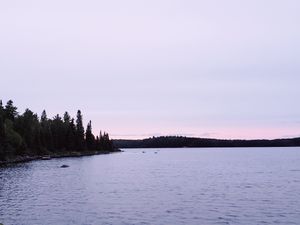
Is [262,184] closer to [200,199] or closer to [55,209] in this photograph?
[200,199]

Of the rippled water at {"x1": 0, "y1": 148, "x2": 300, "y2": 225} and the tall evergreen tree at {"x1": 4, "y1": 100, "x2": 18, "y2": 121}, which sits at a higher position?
the tall evergreen tree at {"x1": 4, "y1": 100, "x2": 18, "y2": 121}

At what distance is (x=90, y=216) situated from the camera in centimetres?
4712

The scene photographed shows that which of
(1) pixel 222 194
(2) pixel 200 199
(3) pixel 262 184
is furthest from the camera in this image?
(3) pixel 262 184

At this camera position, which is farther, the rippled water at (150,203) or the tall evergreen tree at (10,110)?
the tall evergreen tree at (10,110)

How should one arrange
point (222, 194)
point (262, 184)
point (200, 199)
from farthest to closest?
point (262, 184), point (222, 194), point (200, 199)

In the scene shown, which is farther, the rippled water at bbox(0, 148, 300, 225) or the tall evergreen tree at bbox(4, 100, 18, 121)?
the tall evergreen tree at bbox(4, 100, 18, 121)

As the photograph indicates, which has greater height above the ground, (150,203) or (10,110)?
(10,110)

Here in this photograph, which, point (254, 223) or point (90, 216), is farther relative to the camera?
point (90, 216)

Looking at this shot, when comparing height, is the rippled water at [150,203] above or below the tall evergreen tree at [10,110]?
below

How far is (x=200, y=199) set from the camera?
A: 58.8m

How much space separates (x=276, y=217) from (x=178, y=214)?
9.11 meters

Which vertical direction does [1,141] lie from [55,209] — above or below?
above

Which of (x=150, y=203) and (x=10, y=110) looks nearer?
(x=150, y=203)

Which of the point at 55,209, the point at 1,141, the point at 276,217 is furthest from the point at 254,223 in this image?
the point at 1,141
